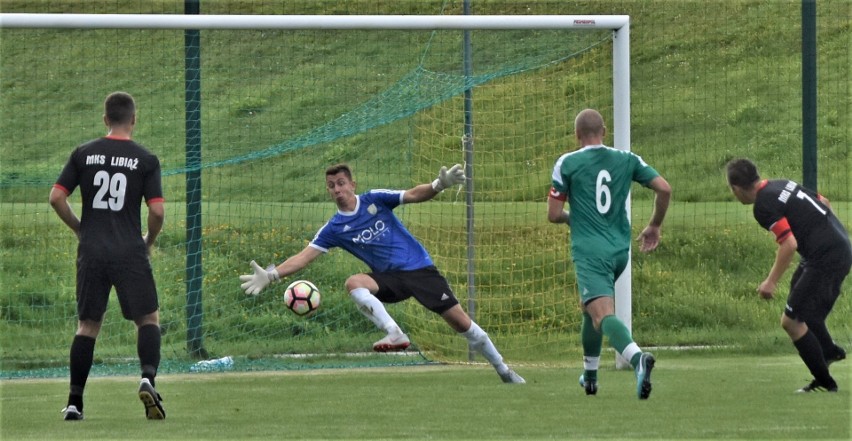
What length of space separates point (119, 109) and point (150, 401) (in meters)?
1.75

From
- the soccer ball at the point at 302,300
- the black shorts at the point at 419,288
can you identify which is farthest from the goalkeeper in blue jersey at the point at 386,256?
the soccer ball at the point at 302,300

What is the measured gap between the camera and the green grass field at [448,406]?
23.8 ft

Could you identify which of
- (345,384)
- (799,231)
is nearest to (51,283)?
(345,384)

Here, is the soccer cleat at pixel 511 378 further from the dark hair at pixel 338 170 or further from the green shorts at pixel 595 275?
the dark hair at pixel 338 170

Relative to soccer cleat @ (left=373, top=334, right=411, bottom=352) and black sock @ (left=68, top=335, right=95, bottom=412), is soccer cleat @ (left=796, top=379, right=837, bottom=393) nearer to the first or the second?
soccer cleat @ (left=373, top=334, right=411, bottom=352)

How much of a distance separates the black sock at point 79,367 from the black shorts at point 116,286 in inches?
6.4

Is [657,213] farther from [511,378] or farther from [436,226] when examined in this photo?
[436,226]

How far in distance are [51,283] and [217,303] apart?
1.90 m

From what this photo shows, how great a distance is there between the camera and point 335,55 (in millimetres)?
23438

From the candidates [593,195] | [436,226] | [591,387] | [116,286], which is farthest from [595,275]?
[436,226]

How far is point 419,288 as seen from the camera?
9.86 metres

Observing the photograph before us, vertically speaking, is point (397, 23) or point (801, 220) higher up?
point (397, 23)

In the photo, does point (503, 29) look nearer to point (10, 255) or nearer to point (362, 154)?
point (10, 255)

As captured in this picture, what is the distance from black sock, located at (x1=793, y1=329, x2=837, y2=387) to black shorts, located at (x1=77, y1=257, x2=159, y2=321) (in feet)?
13.6
